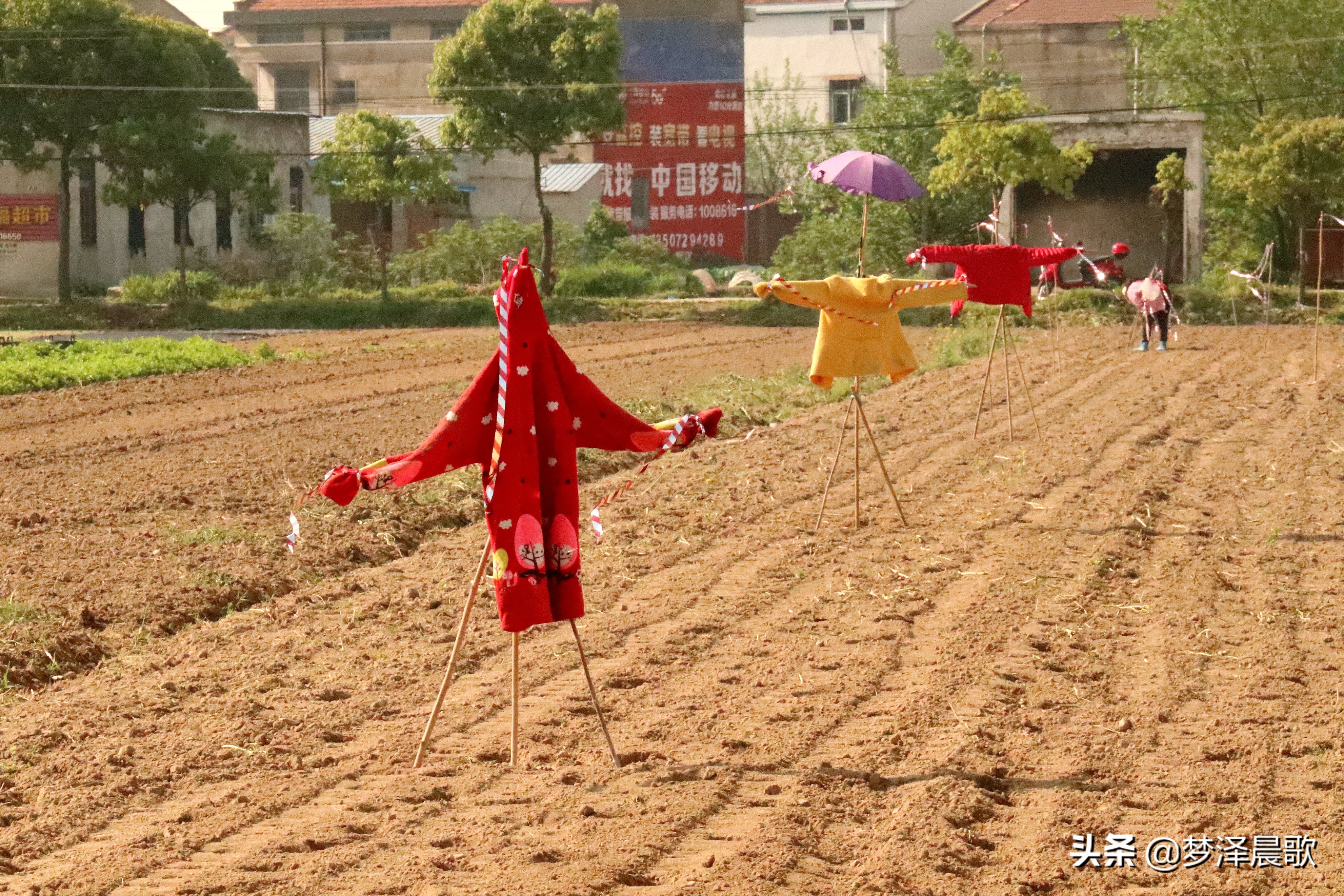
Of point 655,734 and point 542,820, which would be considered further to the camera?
point 655,734

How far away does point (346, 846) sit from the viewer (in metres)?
5.61

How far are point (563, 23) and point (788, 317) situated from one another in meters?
8.19

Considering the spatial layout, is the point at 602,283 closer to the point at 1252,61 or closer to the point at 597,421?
the point at 1252,61

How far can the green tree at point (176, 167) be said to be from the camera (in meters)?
32.2

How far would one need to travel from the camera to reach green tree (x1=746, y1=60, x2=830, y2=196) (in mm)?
51094

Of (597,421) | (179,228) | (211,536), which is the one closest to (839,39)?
(179,228)

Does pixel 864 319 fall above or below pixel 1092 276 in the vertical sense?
below

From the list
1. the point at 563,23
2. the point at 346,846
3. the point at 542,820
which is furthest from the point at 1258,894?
the point at 563,23

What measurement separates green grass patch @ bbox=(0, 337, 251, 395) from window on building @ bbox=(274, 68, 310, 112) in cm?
3364

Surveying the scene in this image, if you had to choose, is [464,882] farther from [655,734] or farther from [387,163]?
[387,163]

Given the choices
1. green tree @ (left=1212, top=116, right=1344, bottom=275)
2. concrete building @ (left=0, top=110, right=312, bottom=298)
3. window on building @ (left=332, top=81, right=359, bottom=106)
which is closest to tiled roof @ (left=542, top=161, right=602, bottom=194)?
concrete building @ (left=0, top=110, right=312, bottom=298)

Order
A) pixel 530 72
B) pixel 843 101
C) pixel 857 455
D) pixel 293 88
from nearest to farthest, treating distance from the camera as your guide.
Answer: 1. pixel 857 455
2. pixel 530 72
3. pixel 843 101
4. pixel 293 88

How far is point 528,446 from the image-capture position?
6109 millimetres

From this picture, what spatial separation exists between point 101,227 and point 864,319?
103ft
